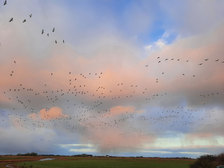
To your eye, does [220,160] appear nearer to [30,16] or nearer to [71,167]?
[71,167]

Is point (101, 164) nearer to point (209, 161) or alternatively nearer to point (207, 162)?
point (209, 161)

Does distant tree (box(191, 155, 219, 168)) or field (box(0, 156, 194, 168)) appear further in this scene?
field (box(0, 156, 194, 168))

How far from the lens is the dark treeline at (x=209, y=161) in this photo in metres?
57.2

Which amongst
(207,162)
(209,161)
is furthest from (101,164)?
(207,162)

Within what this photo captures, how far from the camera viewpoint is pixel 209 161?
59.5 meters


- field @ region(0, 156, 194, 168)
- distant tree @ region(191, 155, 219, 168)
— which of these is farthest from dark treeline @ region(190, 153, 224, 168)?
field @ region(0, 156, 194, 168)

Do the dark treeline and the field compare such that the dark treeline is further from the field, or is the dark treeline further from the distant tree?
the field

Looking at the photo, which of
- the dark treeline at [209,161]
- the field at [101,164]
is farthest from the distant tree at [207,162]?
the field at [101,164]

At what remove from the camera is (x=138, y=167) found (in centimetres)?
8419

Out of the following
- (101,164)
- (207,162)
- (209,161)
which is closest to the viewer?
(207,162)

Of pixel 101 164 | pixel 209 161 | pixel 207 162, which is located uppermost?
pixel 101 164

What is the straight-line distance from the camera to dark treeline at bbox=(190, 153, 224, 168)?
57.2 metres

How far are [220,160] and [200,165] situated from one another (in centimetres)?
450

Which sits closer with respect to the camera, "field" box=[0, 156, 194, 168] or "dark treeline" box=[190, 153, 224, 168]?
"dark treeline" box=[190, 153, 224, 168]
